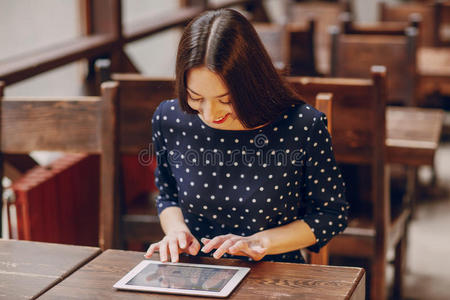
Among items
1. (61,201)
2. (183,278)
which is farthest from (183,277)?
(61,201)

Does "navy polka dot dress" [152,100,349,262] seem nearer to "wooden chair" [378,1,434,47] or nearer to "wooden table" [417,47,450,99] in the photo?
"wooden table" [417,47,450,99]

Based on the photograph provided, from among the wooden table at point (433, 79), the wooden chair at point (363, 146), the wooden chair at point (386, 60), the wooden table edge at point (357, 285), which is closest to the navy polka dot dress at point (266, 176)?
the wooden table edge at point (357, 285)

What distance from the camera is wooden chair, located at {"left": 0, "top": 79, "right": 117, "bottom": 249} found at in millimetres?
1710

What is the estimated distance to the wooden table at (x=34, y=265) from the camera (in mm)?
1164

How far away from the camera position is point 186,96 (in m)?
1.37

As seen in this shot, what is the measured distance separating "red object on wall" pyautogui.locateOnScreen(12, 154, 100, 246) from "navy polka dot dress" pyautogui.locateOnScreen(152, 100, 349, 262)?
0.73 metres

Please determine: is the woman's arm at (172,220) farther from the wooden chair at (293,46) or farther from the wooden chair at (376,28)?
the wooden chair at (376,28)

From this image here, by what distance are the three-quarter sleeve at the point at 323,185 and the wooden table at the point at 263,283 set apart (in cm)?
23

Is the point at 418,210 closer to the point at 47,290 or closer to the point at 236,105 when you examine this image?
the point at 236,105

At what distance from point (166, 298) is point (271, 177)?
1.43 ft

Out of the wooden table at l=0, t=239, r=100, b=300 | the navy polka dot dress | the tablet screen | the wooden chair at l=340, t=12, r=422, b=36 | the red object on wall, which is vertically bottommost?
the red object on wall

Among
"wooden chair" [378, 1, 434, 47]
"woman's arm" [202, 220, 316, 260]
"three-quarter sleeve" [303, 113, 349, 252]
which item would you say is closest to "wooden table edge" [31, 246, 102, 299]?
"woman's arm" [202, 220, 316, 260]

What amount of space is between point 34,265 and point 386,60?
224 cm

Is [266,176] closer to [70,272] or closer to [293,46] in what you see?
[70,272]
